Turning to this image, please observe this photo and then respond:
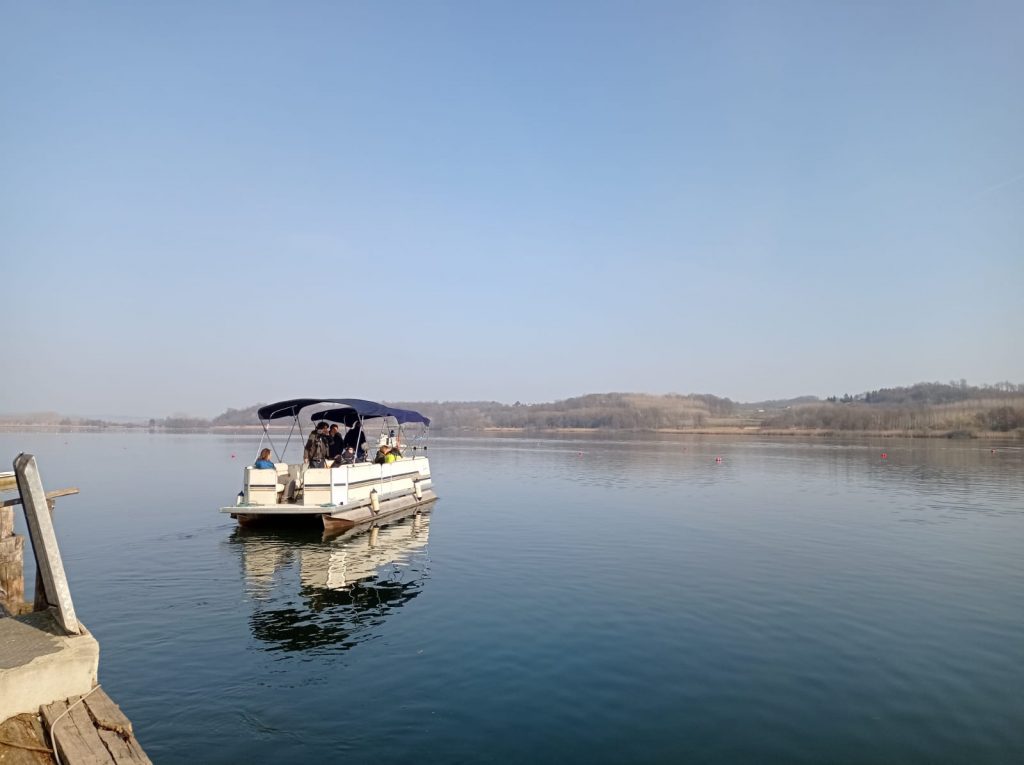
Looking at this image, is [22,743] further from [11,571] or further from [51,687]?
[11,571]

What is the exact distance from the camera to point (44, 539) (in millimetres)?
6312

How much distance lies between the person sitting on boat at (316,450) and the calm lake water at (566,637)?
289 cm

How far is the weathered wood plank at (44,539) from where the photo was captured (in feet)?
20.7

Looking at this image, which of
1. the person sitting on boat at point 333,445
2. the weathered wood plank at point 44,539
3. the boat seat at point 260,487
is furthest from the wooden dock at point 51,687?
the person sitting on boat at point 333,445

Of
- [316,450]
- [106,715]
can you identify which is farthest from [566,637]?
[316,450]

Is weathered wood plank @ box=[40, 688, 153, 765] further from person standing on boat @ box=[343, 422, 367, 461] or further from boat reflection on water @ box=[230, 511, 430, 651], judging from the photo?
person standing on boat @ box=[343, 422, 367, 461]

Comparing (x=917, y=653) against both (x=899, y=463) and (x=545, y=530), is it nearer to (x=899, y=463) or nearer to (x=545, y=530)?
(x=545, y=530)

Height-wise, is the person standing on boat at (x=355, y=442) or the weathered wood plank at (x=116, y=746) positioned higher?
the person standing on boat at (x=355, y=442)

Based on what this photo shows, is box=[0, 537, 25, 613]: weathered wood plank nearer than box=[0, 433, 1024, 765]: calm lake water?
No

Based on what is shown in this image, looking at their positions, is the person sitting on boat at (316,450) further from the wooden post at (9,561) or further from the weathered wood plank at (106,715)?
the weathered wood plank at (106,715)

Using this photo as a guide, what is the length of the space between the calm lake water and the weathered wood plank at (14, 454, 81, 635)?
108 inches

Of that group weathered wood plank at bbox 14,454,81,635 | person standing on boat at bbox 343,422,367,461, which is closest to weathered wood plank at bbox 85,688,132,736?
weathered wood plank at bbox 14,454,81,635

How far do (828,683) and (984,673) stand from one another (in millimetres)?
2758

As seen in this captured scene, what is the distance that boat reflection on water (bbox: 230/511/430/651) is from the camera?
12969 mm
